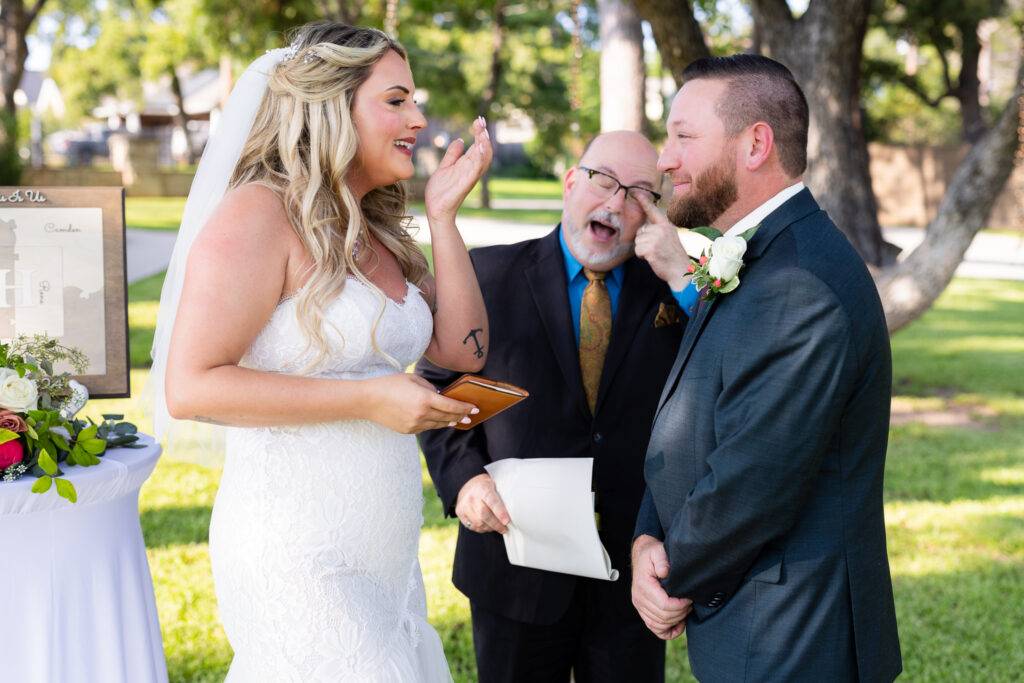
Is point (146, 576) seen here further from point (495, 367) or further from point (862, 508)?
point (862, 508)

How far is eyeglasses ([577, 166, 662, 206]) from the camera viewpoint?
3.13 meters

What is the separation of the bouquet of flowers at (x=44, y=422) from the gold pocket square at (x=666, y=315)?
5.82ft

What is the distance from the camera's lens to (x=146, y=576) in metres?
3.11

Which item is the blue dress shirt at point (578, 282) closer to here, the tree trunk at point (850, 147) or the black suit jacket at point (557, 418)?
the black suit jacket at point (557, 418)

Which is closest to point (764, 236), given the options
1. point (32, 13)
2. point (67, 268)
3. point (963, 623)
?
point (67, 268)

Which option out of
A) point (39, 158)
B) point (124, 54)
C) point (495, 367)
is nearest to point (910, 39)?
point (495, 367)

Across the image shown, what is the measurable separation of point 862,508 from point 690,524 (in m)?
0.41

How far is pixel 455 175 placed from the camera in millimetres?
2699

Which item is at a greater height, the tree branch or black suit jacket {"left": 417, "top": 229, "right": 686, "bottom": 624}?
the tree branch

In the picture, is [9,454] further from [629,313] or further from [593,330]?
[629,313]

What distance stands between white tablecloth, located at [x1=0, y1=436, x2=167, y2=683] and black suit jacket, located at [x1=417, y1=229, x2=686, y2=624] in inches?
39.5

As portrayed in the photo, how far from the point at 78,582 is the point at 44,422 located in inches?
19.4

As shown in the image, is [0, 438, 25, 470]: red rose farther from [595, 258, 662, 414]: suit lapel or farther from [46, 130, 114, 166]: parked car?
[46, 130, 114, 166]: parked car

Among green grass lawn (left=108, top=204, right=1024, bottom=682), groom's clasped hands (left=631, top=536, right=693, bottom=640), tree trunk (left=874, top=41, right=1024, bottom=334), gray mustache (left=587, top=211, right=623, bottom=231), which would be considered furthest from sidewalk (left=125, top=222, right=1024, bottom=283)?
groom's clasped hands (left=631, top=536, right=693, bottom=640)
